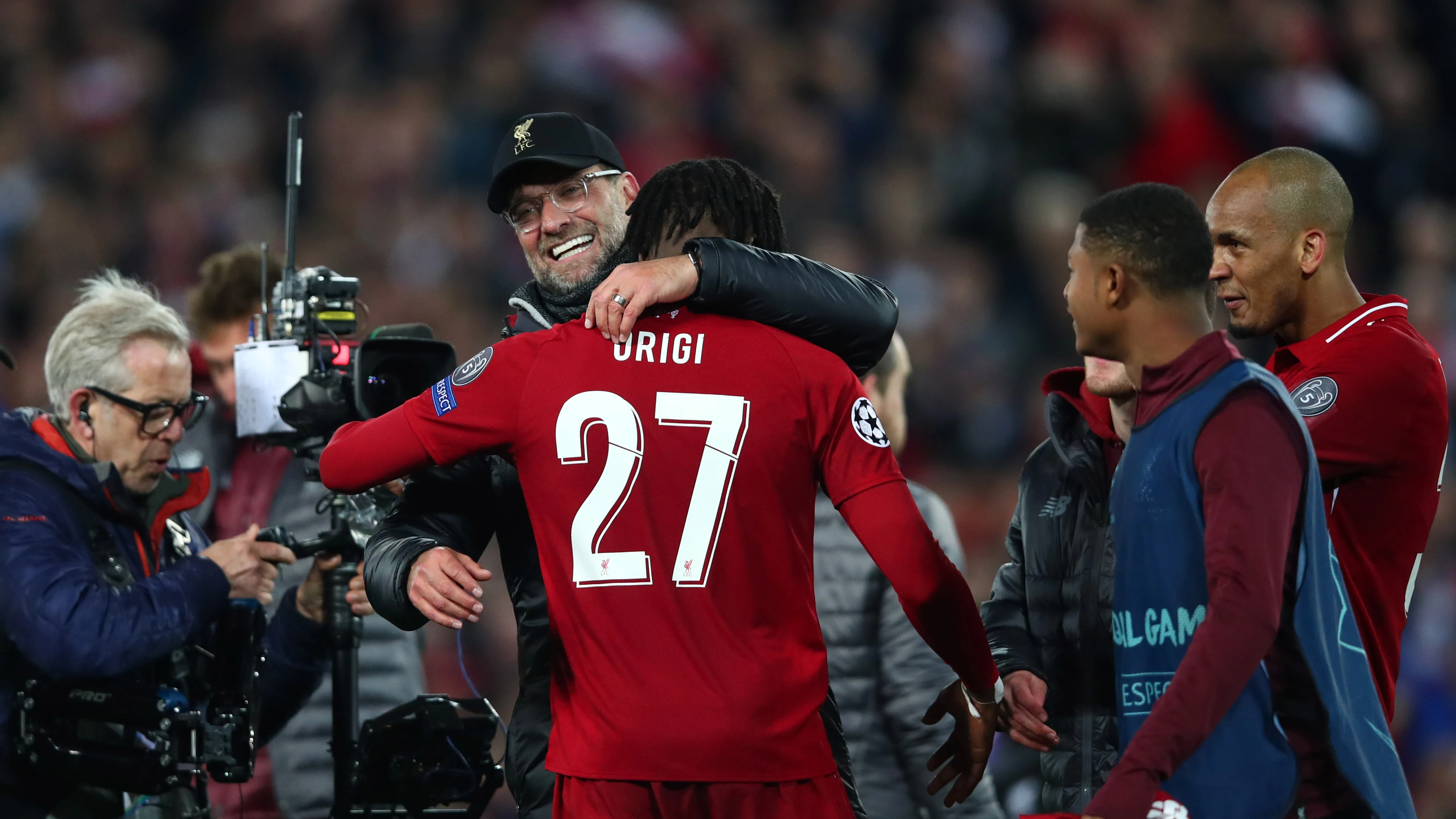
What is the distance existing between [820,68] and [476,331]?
267cm

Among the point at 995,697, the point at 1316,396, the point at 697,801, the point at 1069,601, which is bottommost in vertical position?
the point at 697,801

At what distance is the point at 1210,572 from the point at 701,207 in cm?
104

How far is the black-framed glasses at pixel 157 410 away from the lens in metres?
3.44

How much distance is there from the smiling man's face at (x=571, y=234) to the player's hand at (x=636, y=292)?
1.97 feet

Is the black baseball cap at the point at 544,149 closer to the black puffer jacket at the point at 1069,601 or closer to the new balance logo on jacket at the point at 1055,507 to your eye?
the black puffer jacket at the point at 1069,601

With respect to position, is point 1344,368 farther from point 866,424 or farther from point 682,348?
point 682,348

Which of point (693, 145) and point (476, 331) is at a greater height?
point (693, 145)

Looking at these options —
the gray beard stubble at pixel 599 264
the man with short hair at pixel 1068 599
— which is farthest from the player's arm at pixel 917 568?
the gray beard stubble at pixel 599 264

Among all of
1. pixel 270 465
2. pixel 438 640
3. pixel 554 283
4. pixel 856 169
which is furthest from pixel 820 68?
pixel 554 283

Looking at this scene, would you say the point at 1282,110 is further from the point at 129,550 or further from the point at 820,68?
the point at 129,550

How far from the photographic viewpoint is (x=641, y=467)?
2.46 metres

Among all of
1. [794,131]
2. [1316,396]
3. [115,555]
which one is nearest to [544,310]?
[115,555]

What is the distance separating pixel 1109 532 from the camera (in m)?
2.84

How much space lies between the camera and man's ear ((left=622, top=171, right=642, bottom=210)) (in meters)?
3.30
